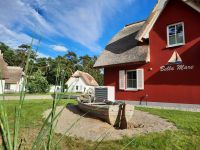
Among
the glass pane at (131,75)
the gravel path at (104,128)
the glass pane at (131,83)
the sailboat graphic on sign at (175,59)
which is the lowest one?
the gravel path at (104,128)

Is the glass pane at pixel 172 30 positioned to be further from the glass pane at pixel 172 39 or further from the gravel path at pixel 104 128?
the gravel path at pixel 104 128

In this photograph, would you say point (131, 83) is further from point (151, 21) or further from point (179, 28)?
point (179, 28)

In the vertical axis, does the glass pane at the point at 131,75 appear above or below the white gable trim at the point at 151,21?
below

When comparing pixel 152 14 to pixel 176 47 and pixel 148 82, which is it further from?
pixel 148 82

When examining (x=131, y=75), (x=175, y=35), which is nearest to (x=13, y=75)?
(x=131, y=75)

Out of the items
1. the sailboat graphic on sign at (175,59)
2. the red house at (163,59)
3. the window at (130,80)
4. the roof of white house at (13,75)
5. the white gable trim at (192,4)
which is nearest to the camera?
the white gable trim at (192,4)

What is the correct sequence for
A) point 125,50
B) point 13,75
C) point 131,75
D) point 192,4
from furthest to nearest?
point 13,75 < point 125,50 < point 131,75 < point 192,4

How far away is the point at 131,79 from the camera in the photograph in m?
16.5

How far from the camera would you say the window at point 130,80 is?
1559 cm

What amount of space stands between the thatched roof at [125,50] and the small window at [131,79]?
1278 mm

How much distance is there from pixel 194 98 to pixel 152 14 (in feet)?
21.6

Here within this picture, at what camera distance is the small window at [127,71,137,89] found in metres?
16.3

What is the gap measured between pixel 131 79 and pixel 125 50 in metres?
2.32

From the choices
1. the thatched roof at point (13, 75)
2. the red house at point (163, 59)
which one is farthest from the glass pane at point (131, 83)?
the thatched roof at point (13, 75)
